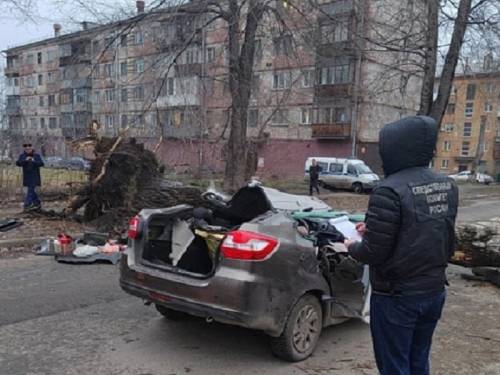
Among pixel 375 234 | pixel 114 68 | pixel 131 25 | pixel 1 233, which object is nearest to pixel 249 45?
pixel 131 25

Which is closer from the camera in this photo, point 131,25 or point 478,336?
point 478,336

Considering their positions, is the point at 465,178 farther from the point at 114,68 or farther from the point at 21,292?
the point at 21,292

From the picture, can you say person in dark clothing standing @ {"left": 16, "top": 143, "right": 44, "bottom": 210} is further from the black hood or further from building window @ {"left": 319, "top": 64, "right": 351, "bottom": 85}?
building window @ {"left": 319, "top": 64, "right": 351, "bottom": 85}

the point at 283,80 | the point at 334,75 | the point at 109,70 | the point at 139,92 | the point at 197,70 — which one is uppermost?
the point at 334,75

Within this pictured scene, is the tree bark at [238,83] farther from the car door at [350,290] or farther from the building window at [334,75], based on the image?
the building window at [334,75]

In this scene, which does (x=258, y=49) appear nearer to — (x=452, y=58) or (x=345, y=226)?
(x=452, y=58)

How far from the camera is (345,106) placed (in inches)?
1355

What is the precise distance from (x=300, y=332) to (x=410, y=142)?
79.0 inches

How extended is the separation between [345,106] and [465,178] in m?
16.5

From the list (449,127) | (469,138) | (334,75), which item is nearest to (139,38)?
(334,75)

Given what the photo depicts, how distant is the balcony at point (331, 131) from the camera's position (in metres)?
34.2

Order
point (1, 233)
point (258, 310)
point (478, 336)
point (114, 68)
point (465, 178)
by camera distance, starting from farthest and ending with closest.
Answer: point (465, 178)
point (114, 68)
point (1, 233)
point (478, 336)
point (258, 310)

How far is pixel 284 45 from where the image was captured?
13562mm

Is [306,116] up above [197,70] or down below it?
below
